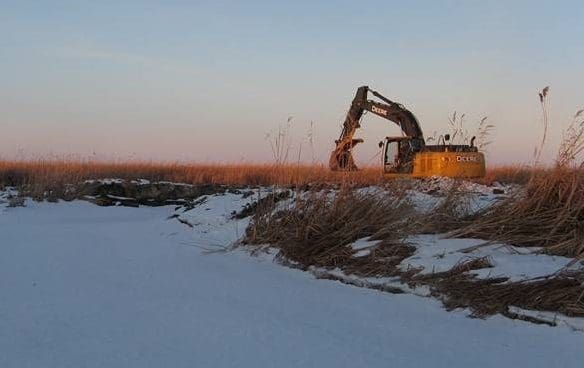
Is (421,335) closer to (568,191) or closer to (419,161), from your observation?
(568,191)

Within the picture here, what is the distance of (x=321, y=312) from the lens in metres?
4.30

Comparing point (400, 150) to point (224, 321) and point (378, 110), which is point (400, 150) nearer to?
point (378, 110)

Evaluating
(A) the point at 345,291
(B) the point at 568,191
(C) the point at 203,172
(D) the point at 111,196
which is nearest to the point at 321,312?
(A) the point at 345,291

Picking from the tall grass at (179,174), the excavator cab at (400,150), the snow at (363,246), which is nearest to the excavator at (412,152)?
the excavator cab at (400,150)

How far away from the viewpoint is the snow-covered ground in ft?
10.9

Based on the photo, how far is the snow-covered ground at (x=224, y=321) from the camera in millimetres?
3311

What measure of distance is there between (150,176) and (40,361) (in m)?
23.5

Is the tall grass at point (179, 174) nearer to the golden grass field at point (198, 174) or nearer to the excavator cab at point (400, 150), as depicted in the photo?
the golden grass field at point (198, 174)

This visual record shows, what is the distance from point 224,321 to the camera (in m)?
3.98

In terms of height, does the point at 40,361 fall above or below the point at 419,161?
below

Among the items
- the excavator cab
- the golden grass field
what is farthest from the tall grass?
the excavator cab

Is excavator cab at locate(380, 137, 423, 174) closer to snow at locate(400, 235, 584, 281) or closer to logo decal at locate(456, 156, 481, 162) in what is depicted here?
logo decal at locate(456, 156, 481, 162)

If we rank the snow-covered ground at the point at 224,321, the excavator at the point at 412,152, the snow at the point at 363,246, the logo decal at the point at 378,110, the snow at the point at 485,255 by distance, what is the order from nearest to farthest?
the snow-covered ground at the point at 224,321, the snow at the point at 485,255, the snow at the point at 363,246, the excavator at the point at 412,152, the logo decal at the point at 378,110

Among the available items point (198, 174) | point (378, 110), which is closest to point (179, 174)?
point (198, 174)
